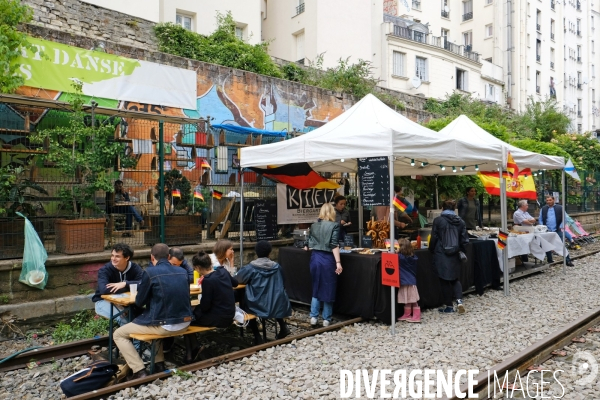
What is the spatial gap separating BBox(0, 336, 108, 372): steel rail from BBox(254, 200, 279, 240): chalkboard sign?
4.21m

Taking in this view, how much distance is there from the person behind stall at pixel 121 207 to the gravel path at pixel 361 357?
10.3 ft

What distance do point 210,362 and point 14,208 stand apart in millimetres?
4242

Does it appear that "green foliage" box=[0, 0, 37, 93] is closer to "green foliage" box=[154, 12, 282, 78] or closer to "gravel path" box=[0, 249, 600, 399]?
"green foliage" box=[154, 12, 282, 78]

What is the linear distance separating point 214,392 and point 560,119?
1151 inches

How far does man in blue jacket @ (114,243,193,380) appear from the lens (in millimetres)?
5246

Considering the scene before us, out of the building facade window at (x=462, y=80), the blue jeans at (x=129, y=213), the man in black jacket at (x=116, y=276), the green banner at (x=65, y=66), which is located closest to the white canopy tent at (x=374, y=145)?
the blue jeans at (x=129, y=213)

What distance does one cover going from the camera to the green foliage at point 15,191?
7387 millimetres

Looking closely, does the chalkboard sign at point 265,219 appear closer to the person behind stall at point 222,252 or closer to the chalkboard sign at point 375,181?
the chalkboard sign at point 375,181

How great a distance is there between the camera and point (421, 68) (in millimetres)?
31344

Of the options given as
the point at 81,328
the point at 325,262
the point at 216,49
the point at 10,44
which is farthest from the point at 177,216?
the point at 216,49

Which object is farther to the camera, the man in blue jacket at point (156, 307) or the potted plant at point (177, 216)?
the potted plant at point (177, 216)

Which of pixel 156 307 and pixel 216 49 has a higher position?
pixel 216 49

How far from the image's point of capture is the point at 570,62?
4694 centimetres

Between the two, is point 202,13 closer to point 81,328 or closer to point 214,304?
point 81,328
